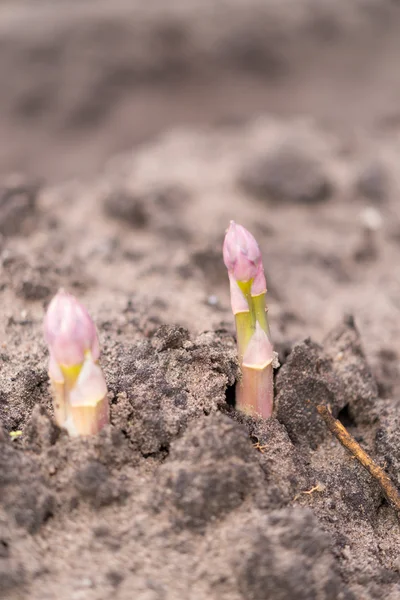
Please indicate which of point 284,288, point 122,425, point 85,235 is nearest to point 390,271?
point 284,288

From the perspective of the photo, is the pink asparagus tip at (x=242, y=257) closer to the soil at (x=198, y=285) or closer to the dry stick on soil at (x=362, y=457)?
the soil at (x=198, y=285)

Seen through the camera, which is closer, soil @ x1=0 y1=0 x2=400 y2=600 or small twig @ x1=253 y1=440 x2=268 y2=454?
soil @ x1=0 y1=0 x2=400 y2=600

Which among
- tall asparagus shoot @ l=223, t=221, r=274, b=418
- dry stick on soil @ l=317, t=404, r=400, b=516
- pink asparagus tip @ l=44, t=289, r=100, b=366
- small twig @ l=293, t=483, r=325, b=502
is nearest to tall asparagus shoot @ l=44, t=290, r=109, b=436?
pink asparagus tip @ l=44, t=289, r=100, b=366

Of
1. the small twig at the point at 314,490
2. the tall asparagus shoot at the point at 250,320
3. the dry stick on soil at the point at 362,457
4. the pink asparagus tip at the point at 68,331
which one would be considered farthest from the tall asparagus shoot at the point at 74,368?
the dry stick on soil at the point at 362,457

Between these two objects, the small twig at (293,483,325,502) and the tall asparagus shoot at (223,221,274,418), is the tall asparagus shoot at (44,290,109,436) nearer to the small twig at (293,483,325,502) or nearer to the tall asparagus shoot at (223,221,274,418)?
the tall asparagus shoot at (223,221,274,418)

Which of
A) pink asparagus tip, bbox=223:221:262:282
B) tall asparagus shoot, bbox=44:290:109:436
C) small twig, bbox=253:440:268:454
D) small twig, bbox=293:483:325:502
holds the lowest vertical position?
small twig, bbox=293:483:325:502

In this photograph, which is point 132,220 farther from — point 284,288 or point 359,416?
point 359,416

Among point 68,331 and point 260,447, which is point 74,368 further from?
point 260,447
